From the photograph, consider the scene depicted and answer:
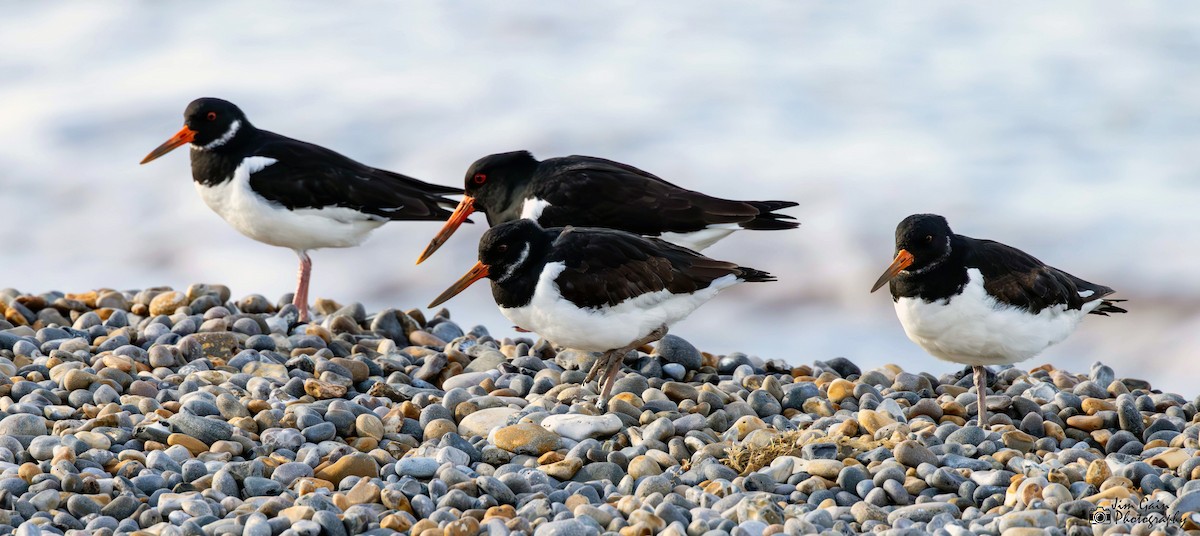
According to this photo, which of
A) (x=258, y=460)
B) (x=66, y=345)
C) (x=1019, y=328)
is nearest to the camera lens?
(x=258, y=460)

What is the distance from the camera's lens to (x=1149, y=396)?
7262mm

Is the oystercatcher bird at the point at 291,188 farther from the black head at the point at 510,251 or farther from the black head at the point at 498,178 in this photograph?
the black head at the point at 510,251

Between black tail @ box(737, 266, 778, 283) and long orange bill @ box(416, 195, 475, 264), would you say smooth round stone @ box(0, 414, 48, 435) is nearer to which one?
long orange bill @ box(416, 195, 475, 264)

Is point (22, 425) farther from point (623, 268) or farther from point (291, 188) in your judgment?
point (291, 188)

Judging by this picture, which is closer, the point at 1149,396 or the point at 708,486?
the point at 708,486

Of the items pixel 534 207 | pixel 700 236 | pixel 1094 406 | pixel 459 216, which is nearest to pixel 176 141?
pixel 459 216

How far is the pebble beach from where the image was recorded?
204 inches

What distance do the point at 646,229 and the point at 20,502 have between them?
391cm

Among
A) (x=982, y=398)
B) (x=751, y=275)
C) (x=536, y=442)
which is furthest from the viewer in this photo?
(x=751, y=275)

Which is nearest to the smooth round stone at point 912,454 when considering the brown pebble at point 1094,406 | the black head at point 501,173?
the brown pebble at point 1094,406

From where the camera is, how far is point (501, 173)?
8.20 meters

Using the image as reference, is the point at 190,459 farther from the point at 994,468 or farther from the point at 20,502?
the point at 994,468

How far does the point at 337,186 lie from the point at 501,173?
1.27 meters

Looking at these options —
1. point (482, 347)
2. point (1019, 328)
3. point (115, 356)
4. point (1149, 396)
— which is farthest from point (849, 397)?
point (115, 356)
